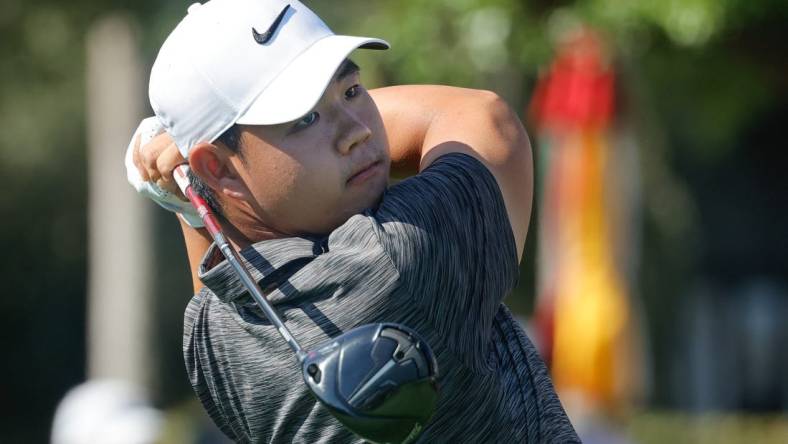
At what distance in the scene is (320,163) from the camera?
2963 millimetres

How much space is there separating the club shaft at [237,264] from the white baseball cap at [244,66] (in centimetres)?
11

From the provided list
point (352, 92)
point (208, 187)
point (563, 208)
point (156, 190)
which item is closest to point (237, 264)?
point (208, 187)

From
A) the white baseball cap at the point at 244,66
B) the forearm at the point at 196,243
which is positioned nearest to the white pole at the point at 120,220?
the forearm at the point at 196,243

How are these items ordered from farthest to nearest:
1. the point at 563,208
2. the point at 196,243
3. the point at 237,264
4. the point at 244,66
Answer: the point at 563,208 → the point at 196,243 → the point at 244,66 → the point at 237,264

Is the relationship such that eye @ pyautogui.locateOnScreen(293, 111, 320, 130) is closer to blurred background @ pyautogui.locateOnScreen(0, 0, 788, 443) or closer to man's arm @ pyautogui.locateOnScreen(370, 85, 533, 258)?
man's arm @ pyautogui.locateOnScreen(370, 85, 533, 258)

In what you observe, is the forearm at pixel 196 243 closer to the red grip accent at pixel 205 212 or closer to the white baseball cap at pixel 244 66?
the red grip accent at pixel 205 212

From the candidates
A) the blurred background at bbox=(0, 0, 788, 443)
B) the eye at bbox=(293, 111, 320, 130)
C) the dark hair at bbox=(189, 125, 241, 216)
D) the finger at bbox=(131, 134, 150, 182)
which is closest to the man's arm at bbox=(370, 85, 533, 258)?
the eye at bbox=(293, 111, 320, 130)

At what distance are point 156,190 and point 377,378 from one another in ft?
3.12

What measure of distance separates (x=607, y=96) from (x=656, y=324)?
5421 millimetres

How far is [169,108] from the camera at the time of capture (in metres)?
3.05

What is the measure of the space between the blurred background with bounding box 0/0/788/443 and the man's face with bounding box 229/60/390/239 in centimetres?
405

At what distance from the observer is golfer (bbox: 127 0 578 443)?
2914 millimetres

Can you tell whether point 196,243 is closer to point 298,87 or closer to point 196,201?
point 196,201

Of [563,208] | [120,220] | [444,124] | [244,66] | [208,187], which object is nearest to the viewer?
[244,66]
